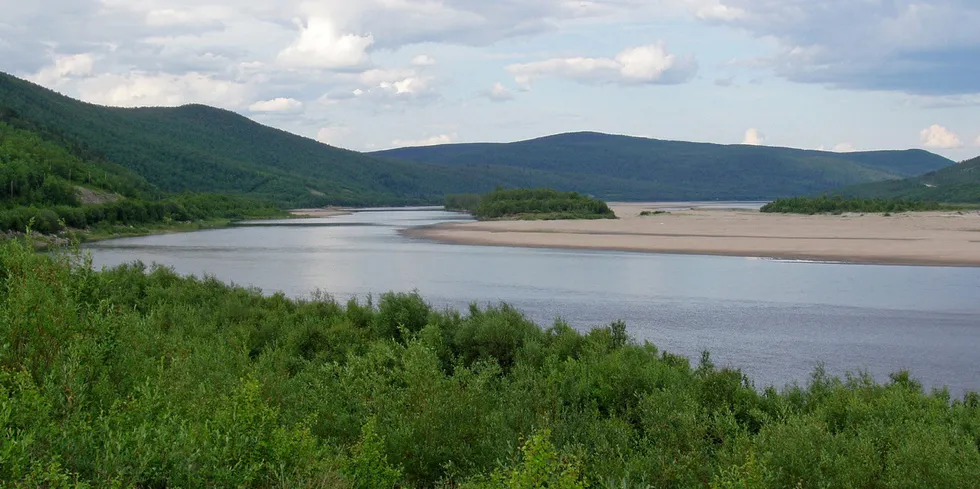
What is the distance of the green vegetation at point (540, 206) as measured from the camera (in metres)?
102

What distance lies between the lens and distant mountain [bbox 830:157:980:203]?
371 feet

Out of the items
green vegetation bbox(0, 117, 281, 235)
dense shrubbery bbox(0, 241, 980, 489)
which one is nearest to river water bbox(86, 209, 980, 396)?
dense shrubbery bbox(0, 241, 980, 489)

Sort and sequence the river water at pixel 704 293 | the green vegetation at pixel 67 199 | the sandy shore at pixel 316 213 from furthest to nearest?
1. the sandy shore at pixel 316 213
2. the green vegetation at pixel 67 199
3. the river water at pixel 704 293

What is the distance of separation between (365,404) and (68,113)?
177 meters

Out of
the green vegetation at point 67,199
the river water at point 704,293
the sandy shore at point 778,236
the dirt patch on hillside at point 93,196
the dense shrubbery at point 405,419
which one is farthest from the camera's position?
the dirt patch on hillside at point 93,196

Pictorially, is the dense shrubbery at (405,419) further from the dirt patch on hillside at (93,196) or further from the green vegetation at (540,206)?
the green vegetation at (540,206)

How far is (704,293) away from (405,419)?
2572 cm

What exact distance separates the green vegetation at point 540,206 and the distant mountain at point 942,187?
48360 mm

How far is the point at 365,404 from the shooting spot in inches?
444

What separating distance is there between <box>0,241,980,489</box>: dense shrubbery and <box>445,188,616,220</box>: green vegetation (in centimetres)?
8450

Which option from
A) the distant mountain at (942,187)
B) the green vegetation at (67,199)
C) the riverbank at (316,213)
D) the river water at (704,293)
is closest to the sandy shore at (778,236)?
the river water at (704,293)

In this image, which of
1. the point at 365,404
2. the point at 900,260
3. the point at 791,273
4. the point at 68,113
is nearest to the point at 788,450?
the point at 365,404

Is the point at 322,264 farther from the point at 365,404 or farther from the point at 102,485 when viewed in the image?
the point at 102,485

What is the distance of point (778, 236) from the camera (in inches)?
2411
